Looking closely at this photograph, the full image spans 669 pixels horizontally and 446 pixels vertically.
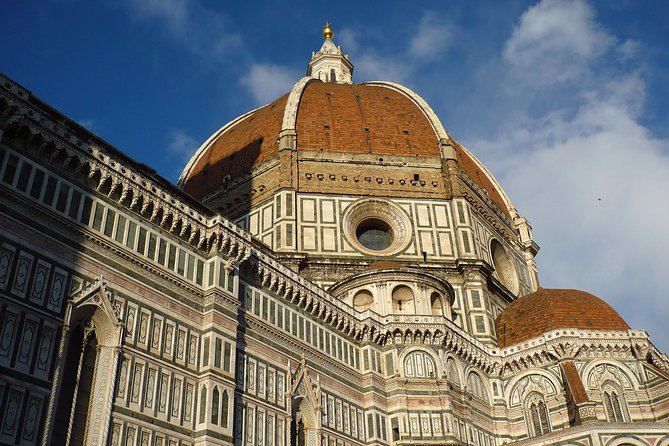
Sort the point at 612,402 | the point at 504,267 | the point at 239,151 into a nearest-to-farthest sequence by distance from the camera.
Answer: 1. the point at 612,402
2. the point at 504,267
3. the point at 239,151

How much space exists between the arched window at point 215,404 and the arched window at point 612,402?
1766cm

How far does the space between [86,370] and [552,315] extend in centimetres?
2223

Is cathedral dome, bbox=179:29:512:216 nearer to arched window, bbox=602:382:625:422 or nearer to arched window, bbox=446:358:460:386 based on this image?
arched window, bbox=446:358:460:386

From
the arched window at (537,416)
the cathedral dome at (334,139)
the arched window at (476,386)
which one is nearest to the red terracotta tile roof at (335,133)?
the cathedral dome at (334,139)

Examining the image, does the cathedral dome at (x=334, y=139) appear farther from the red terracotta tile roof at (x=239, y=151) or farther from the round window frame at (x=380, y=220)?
the round window frame at (x=380, y=220)

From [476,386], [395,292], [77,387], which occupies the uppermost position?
[395,292]

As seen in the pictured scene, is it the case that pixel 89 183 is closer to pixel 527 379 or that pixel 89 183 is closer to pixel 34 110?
pixel 34 110

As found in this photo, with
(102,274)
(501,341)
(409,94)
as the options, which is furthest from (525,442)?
(409,94)

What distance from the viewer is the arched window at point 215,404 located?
65.2 feet

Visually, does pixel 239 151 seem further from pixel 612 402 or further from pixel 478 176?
pixel 612 402

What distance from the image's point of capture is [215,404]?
20.2 m

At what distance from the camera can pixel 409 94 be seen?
4697 centimetres

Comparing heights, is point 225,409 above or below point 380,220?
below

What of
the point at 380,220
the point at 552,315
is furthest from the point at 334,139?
the point at 552,315
